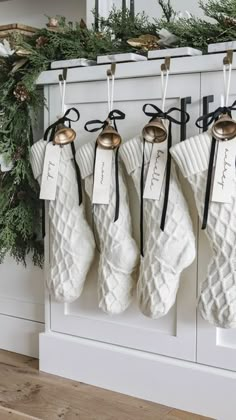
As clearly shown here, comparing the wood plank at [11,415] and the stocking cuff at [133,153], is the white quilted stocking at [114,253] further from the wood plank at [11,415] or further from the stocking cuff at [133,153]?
the wood plank at [11,415]

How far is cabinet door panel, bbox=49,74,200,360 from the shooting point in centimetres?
144

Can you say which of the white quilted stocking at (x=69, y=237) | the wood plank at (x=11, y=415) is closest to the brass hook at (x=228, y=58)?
the white quilted stocking at (x=69, y=237)

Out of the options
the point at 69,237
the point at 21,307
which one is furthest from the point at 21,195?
the point at 21,307

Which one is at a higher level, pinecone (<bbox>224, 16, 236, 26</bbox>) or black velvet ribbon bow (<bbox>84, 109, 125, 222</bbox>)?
pinecone (<bbox>224, 16, 236, 26</bbox>)

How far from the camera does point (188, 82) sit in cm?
141

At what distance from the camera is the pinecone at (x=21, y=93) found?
1637 mm

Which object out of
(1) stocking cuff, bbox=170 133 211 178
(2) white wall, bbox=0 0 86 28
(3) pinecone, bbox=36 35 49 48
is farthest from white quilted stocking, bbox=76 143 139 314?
(2) white wall, bbox=0 0 86 28

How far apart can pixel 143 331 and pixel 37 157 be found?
521mm

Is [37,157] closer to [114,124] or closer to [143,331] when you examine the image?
[114,124]

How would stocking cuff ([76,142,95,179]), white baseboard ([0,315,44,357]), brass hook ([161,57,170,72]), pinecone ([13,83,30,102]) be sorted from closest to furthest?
brass hook ([161,57,170,72])
stocking cuff ([76,142,95,179])
pinecone ([13,83,30,102])
white baseboard ([0,315,44,357])

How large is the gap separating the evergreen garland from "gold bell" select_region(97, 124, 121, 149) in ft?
0.71

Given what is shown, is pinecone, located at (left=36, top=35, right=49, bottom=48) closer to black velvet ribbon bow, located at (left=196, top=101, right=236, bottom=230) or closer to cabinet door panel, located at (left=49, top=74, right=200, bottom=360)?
cabinet door panel, located at (left=49, top=74, right=200, bottom=360)

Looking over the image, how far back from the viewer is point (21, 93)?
5.37ft

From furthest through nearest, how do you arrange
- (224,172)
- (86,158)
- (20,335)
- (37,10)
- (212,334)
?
(37,10)
(20,335)
(86,158)
(212,334)
(224,172)
